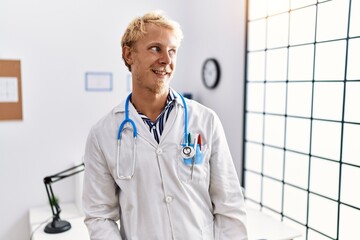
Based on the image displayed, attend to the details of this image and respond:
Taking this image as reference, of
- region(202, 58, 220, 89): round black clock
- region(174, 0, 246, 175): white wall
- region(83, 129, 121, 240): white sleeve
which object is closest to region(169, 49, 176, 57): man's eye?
region(83, 129, 121, 240): white sleeve

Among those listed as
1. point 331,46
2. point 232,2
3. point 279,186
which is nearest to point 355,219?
point 279,186

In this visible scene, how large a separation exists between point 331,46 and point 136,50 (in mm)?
1440

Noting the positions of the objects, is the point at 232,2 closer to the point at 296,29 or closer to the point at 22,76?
the point at 296,29

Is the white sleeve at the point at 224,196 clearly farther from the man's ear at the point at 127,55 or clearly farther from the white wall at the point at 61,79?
the white wall at the point at 61,79

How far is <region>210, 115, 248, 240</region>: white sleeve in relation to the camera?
1280 mm

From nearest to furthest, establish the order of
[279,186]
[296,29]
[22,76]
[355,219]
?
1. [355,219]
2. [296,29]
3. [279,186]
4. [22,76]

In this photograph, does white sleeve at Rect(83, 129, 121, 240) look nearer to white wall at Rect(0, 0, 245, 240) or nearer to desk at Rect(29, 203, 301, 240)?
desk at Rect(29, 203, 301, 240)

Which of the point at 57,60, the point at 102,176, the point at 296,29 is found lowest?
the point at 102,176

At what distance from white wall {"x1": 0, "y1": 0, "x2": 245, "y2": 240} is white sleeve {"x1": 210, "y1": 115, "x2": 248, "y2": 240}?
163 cm

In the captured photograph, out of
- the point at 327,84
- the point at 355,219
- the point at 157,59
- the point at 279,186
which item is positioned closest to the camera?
the point at 157,59

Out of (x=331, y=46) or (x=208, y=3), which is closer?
(x=331, y=46)

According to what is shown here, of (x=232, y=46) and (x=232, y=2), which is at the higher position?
(x=232, y=2)

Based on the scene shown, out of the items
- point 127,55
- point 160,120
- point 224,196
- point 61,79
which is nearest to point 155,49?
point 127,55

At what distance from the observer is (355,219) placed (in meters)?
2.01
